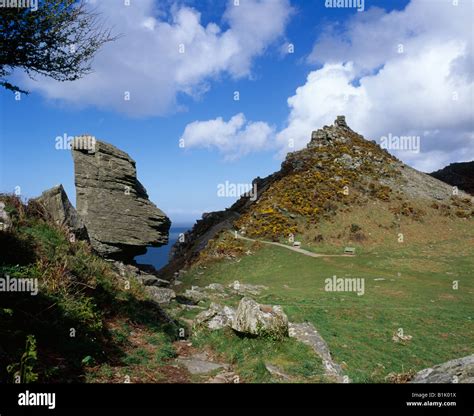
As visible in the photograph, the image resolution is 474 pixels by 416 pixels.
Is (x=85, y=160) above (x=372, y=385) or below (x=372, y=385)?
above

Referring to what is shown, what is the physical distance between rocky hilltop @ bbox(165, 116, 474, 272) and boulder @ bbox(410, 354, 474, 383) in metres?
38.4

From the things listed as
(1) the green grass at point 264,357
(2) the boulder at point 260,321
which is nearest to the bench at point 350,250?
(2) the boulder at point 260,321

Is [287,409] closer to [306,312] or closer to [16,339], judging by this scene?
[16,339]

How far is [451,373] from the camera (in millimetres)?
7215

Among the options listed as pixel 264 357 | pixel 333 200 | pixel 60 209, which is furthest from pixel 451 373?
pixel 333 200

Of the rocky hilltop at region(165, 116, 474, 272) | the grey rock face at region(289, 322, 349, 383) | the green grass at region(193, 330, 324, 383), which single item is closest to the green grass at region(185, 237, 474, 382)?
the green grass at region(193, 330, 324, 383)

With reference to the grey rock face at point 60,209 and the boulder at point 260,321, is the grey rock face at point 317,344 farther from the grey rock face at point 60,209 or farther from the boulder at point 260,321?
the grey rock face at point 60,209

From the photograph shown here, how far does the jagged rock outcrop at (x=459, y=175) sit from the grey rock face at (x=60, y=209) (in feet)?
237

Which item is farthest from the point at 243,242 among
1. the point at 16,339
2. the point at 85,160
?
the point at 16,339

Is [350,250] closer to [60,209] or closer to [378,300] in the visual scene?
[378,300]

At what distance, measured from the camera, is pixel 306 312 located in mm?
20547

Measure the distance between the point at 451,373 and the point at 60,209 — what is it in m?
15.3

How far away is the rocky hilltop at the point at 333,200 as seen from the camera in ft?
159

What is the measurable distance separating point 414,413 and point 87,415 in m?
6.03
